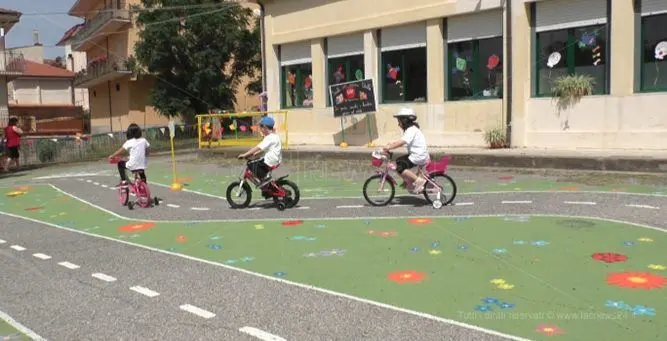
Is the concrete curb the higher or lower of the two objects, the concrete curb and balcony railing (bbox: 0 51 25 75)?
the lower

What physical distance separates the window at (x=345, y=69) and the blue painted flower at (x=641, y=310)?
54.9ft

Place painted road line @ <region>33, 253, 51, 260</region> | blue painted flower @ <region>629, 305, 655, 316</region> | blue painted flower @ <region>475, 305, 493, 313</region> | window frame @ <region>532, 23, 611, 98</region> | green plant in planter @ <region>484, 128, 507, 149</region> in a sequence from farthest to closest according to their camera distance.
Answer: green plant in planter @ <region>484, 128, 507, 149</region>
window frame @ <region>532, 23, 611, 98</region>
painted road line @ <region>33, 253, 51, 260</region>
blue painted flower @ <region>475, 305, 493, 313</region>
blue painted flower @ <region>629, 305, 655, 316</region>

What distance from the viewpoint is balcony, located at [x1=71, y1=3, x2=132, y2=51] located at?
42.9m

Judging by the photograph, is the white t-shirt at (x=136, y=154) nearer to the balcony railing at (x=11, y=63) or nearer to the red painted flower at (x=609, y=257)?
the red painted flower at (x=609, y=257)

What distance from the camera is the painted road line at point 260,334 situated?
4.76 metres

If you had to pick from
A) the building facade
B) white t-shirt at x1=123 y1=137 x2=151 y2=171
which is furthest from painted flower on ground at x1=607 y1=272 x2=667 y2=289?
the building facade

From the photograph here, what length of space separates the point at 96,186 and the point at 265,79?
407 inches

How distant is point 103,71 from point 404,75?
30.4 metres

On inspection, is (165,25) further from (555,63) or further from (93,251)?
(93,251)

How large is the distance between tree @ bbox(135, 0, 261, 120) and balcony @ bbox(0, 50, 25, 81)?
6.94 m

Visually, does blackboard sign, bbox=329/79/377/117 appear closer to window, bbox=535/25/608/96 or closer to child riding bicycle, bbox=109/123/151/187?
window, bbox=535/25/608/96

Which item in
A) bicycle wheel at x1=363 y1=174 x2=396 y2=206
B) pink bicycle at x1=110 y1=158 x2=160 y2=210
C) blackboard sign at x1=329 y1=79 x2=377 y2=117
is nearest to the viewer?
bicycle wheel at x1=363 y1=174 x2=396 y2=206

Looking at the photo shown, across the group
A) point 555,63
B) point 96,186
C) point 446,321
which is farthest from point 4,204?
point 555,63

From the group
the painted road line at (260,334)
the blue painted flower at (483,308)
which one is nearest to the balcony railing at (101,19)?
the painted road line at (260,334)
